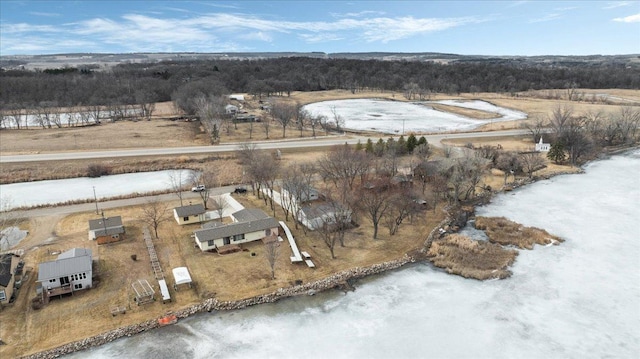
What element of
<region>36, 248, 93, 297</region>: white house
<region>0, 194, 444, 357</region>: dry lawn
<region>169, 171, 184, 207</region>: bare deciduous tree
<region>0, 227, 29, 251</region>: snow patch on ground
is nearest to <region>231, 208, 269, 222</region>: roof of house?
<region>0, 194, 444, 357</region>: dry lawn

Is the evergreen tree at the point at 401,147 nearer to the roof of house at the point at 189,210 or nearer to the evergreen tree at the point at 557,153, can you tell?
the evergreen tree at the point at 557,153

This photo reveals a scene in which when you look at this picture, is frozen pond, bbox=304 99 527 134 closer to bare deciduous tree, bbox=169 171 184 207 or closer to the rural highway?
the rural highway

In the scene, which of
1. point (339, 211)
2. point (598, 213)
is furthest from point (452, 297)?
point (598, 213)

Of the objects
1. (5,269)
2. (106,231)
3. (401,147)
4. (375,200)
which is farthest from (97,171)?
(401,147)

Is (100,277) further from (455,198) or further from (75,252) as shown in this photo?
(455,198)

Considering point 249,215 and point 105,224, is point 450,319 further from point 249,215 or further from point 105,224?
point 105,224

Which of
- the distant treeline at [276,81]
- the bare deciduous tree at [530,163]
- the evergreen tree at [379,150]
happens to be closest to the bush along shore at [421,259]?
the bare deciduous tree at [530,163]
